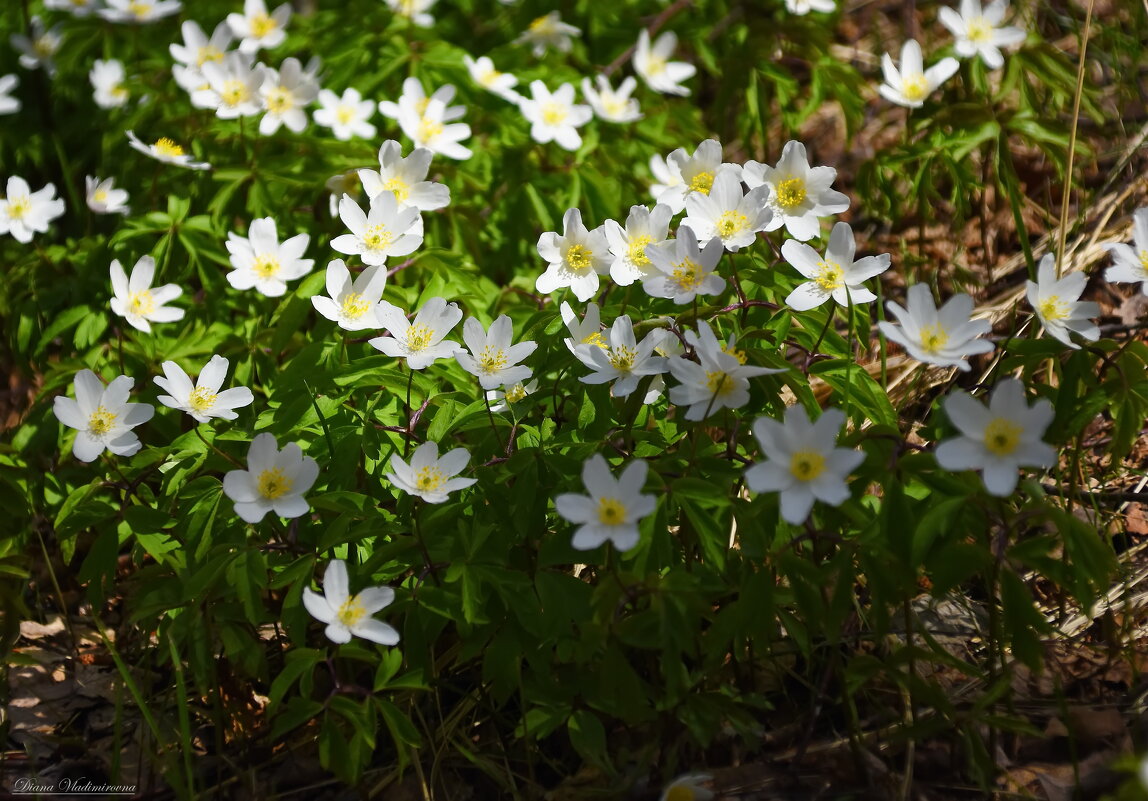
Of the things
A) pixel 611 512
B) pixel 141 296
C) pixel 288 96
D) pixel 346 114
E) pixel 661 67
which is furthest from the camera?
pixel 661 67

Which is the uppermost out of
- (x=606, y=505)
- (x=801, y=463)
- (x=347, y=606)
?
(x=801, y=463)

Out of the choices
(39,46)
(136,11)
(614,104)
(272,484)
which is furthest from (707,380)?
(39,46)

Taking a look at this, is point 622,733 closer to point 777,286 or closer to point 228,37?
point 777,286

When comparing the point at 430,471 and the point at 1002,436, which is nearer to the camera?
the point at 1002,436

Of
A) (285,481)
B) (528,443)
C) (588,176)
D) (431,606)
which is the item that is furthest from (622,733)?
(588,176)

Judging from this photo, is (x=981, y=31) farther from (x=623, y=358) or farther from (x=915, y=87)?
(x=623, y=358)

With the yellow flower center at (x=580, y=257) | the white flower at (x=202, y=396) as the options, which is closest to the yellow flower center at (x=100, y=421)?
the white flower at (x=202, y=396)

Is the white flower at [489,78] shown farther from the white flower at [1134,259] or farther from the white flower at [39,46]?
the white flower at [1134,259]

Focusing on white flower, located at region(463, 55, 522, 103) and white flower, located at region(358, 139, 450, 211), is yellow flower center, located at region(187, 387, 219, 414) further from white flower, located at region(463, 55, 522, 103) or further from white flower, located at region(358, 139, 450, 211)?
white flower, located at region(463, 55, 522, 103)
